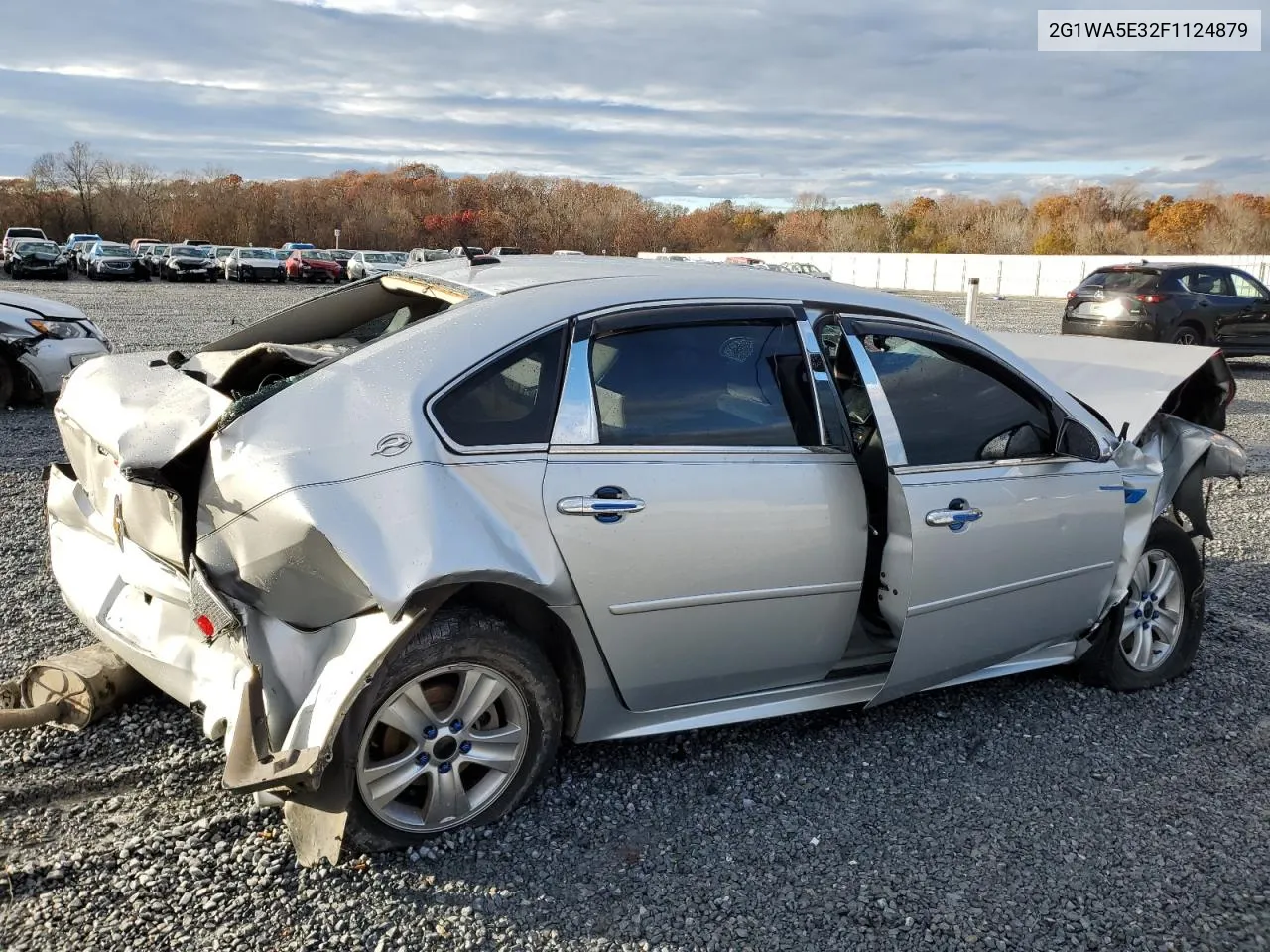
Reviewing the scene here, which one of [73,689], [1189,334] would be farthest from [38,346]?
[1189,334]

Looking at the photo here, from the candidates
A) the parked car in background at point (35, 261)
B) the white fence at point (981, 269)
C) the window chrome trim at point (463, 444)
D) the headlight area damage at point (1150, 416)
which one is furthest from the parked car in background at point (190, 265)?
the window chrome trim at point (463, 444)

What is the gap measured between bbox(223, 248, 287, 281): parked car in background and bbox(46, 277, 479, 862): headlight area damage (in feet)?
140

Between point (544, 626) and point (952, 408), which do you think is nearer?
point (544, 626)

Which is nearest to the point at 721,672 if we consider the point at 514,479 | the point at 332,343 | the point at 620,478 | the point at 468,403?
the point at 620,478

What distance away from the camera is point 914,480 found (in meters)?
3.45

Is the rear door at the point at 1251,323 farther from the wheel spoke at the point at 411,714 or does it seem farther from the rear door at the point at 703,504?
the wheel spoke at the point at 411,714

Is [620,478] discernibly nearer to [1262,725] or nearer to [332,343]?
[332,343]

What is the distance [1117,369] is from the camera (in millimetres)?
5160

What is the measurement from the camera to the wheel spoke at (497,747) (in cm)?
304

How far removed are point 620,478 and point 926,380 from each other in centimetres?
145

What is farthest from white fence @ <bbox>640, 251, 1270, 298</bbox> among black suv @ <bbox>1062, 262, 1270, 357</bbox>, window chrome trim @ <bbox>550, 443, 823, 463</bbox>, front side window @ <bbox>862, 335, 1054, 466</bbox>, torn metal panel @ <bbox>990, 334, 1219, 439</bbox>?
window chrome trim @ <bbox>550, 443, 823, 463</bbox>

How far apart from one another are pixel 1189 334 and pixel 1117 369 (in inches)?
483

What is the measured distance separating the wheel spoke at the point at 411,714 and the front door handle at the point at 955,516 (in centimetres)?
176

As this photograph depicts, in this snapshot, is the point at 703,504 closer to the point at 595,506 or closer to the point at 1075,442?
the point at 595,506
